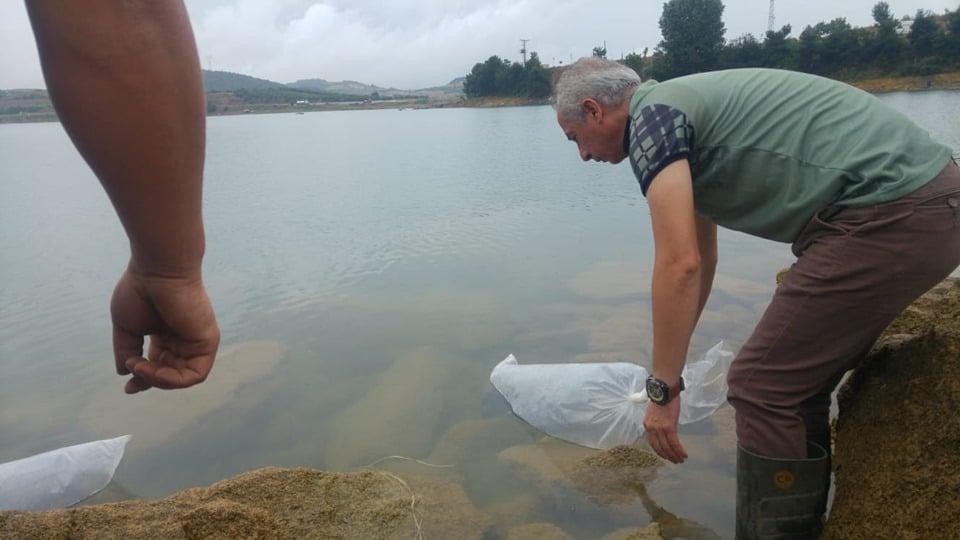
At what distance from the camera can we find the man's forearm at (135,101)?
1045mm

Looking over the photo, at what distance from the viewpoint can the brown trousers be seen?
200cm

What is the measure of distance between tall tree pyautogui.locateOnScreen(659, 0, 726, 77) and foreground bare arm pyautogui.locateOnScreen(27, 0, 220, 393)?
177 ft

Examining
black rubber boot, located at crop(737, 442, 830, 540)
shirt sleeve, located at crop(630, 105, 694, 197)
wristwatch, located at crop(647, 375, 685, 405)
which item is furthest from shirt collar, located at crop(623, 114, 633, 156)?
black rubber boot, located at crop(737, 442, 830, 540)

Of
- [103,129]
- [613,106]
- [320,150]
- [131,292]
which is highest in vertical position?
[103,129]

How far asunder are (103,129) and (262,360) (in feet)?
13.7

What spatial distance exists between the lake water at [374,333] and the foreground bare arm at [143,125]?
6.57ft

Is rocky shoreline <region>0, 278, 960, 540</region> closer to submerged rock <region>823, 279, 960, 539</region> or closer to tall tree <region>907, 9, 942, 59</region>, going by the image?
submerged rock <region>823, 279, 960, 539</region>

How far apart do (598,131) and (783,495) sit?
1.39 metres

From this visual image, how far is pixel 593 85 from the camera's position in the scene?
7.76 feet

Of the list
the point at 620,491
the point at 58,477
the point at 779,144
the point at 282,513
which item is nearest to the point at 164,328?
the point at 282,513

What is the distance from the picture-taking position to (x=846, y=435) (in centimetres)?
249

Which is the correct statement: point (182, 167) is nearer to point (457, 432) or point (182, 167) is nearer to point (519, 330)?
point (457, 432)

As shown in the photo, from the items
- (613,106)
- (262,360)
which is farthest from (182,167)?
(262,360)

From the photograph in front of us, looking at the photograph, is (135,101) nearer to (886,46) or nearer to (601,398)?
(601,398)
